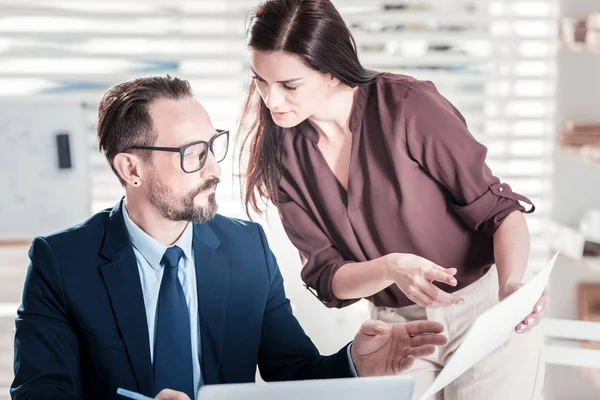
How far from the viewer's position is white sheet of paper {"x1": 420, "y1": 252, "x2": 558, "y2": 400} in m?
1.67

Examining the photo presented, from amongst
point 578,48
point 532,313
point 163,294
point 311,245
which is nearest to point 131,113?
point 163,294

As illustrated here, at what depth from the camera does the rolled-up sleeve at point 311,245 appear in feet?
6.96

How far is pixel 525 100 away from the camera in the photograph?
2311 millimetres

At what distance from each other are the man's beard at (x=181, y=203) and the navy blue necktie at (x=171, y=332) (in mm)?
98

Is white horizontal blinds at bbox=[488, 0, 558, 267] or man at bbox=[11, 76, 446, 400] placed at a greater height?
white horizontal blinds at bbox=[488, 0, 558, 267]

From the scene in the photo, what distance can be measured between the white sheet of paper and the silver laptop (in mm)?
65

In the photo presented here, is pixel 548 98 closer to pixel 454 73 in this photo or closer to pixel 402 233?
pixel 454 73

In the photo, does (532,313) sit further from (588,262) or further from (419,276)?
(588,262)

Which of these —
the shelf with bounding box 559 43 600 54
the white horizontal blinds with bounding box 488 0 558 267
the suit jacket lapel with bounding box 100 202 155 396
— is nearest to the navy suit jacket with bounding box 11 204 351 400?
the suit jacket lapel with bounding box 100 202 155 396

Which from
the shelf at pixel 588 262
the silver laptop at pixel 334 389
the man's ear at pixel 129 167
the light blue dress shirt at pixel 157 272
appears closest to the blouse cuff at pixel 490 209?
the shelf at pixel 588 262

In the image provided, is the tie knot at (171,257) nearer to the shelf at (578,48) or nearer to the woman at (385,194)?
the woman at (385,194)

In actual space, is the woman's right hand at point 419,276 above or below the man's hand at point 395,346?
above

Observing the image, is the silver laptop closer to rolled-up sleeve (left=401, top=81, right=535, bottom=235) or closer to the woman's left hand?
the woman's left hand

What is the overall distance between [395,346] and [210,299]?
496mm
